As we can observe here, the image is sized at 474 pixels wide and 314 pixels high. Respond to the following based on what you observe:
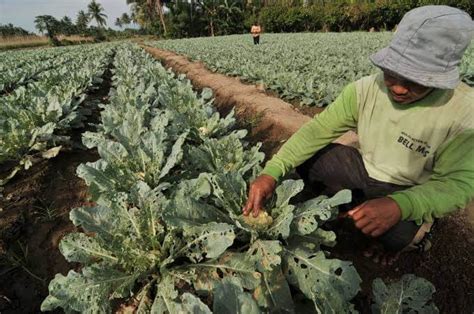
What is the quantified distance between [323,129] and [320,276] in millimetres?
977

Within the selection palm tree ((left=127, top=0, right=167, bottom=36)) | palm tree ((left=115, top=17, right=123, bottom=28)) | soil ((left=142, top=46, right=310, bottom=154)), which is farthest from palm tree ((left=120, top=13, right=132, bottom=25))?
soil ((left=142, top=46, right=310, bottom=154))

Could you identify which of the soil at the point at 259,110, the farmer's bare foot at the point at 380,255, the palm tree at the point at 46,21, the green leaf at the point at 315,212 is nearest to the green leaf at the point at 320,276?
the green leaf at the point at 315,212

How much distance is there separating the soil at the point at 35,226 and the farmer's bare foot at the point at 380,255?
6.60 ft

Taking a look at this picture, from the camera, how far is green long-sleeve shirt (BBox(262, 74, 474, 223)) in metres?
1.65

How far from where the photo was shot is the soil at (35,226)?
2.22 meters

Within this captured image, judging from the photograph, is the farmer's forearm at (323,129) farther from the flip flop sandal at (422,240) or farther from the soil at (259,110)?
the soil at (259,110)

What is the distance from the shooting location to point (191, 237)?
188 cm

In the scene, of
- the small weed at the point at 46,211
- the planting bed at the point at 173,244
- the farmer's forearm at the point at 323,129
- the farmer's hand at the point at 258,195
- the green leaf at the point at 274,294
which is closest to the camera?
the green leaf at the point at 274,294

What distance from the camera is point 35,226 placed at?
2779 millimetres

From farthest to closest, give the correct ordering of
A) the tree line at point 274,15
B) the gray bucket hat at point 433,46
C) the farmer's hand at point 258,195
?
the tree line at point 274,15, the farmer's hand at point 258,195, the gray bucket hat at point 433,46

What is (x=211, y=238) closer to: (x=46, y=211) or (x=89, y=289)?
(x=89, y=289)

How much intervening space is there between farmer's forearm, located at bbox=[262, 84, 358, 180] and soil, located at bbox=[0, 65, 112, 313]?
5.35 ft

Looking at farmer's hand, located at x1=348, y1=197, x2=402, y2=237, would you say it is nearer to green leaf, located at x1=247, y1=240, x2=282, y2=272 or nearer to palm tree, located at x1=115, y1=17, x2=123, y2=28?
green leaf, located at x1=247, y1=240, x2=282, y2=272

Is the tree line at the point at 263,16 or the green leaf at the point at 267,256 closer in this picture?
the green leaf at the point at 267,256
